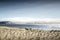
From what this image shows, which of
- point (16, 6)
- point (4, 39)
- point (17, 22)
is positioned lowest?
point (4, 39)

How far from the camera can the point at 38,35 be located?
5.05m

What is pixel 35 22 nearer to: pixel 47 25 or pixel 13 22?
pixel 47 25

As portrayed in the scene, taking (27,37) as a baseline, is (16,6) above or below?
above

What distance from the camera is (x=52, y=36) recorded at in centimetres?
498

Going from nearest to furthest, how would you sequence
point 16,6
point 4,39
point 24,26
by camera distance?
point 4,39 → point 16,6 → point 24,26

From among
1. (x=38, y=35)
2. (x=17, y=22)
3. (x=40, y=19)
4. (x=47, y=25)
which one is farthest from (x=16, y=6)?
(x=38, y=35)

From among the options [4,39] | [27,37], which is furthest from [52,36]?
[4,39]

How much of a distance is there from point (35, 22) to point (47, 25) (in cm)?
67

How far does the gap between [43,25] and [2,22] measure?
7.40ft

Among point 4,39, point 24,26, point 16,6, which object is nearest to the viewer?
point 4,39

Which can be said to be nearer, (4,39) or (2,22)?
(4,39)

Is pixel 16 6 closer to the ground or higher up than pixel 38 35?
higher up

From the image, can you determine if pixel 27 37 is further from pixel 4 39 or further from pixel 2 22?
pixel 2 22

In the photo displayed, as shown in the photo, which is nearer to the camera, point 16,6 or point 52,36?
point 52,36
